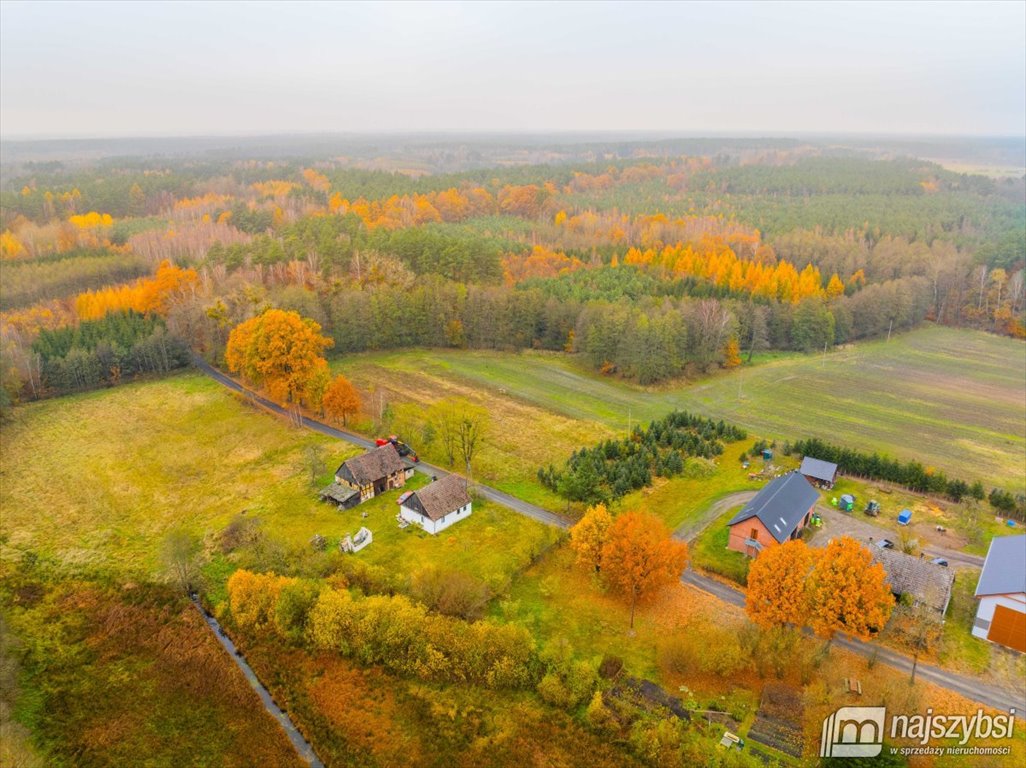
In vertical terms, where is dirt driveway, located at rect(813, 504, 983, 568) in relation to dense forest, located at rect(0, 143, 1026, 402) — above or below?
below

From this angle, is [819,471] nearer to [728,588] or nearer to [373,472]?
[728,588]

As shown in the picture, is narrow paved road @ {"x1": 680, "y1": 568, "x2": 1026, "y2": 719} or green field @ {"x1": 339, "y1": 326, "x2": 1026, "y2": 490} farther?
green field @ {"x1": 339, "y1": 326, "x2": 1026, "y2": 490}

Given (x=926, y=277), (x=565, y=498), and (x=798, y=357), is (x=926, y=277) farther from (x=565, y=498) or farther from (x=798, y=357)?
(x=565, y=498)

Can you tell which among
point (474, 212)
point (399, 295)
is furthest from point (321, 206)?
point (399, 295)

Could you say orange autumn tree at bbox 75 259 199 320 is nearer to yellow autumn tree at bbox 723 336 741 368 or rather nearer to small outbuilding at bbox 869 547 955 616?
yellow autumn tree at bbox 723 336 741 368

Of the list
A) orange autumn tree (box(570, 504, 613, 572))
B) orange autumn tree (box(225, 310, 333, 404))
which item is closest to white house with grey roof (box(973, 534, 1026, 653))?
orange autumn tree (box(570, 504, 613, 572))

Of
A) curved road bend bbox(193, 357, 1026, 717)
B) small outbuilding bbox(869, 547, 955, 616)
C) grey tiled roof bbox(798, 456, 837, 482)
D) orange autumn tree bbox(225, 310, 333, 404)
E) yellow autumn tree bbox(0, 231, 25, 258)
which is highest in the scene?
yellow autumn tree bbox(0, 231, 25, 258)

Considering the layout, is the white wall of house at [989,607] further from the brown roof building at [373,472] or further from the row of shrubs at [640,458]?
the brown roof building at [373,472]
